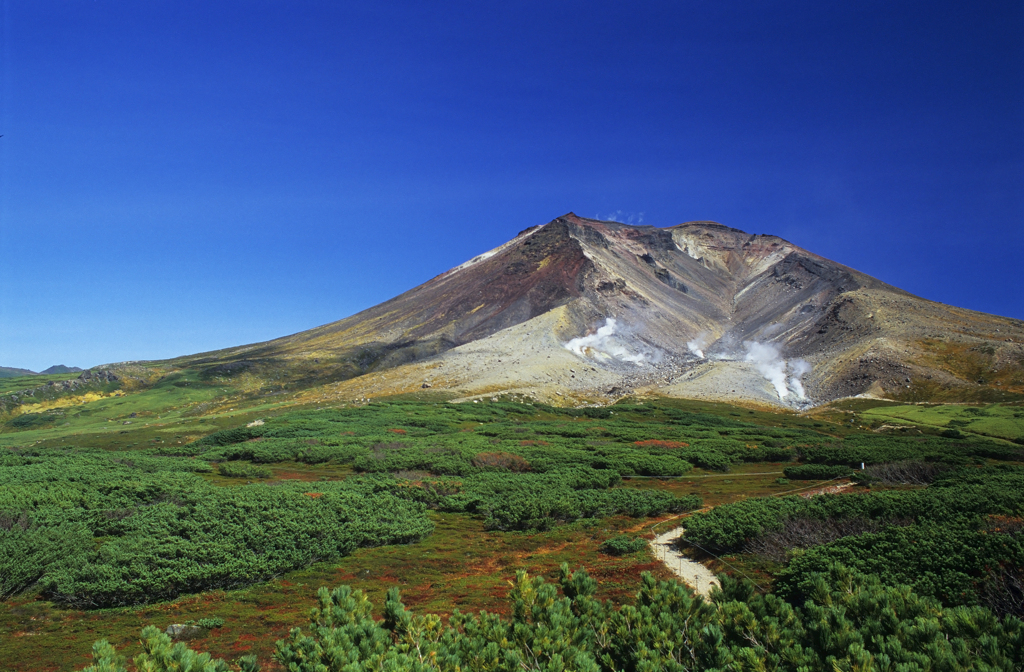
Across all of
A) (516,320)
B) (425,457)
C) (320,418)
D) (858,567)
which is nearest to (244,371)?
(516,320)

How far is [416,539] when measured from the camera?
1451 cm

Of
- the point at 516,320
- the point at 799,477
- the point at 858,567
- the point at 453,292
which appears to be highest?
the point at 453,292

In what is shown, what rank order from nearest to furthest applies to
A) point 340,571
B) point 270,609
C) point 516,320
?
point 270,609 < point 340,571 < point 516,320

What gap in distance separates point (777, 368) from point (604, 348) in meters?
22.3

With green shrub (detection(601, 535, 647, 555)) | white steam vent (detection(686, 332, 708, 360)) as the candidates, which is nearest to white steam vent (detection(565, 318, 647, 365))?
white steam vent (detection(686, 332, 708, 360))

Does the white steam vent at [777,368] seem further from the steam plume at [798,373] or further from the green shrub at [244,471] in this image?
the green shrub at [244,471]

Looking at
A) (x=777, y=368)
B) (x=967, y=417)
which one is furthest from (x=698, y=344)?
(x=967, y=417)

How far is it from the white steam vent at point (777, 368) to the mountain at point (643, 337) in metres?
0.25

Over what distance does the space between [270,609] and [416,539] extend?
4.84 meters

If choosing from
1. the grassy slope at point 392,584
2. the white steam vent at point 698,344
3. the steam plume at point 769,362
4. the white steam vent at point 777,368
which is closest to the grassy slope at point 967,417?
the white steam vent at point 777,368

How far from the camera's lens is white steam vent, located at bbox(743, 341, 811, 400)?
63.4 m

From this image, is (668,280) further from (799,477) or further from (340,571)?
(340,571)

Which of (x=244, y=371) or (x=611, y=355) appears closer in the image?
(x=611, y=355)

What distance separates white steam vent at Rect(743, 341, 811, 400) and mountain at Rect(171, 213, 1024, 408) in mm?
248
